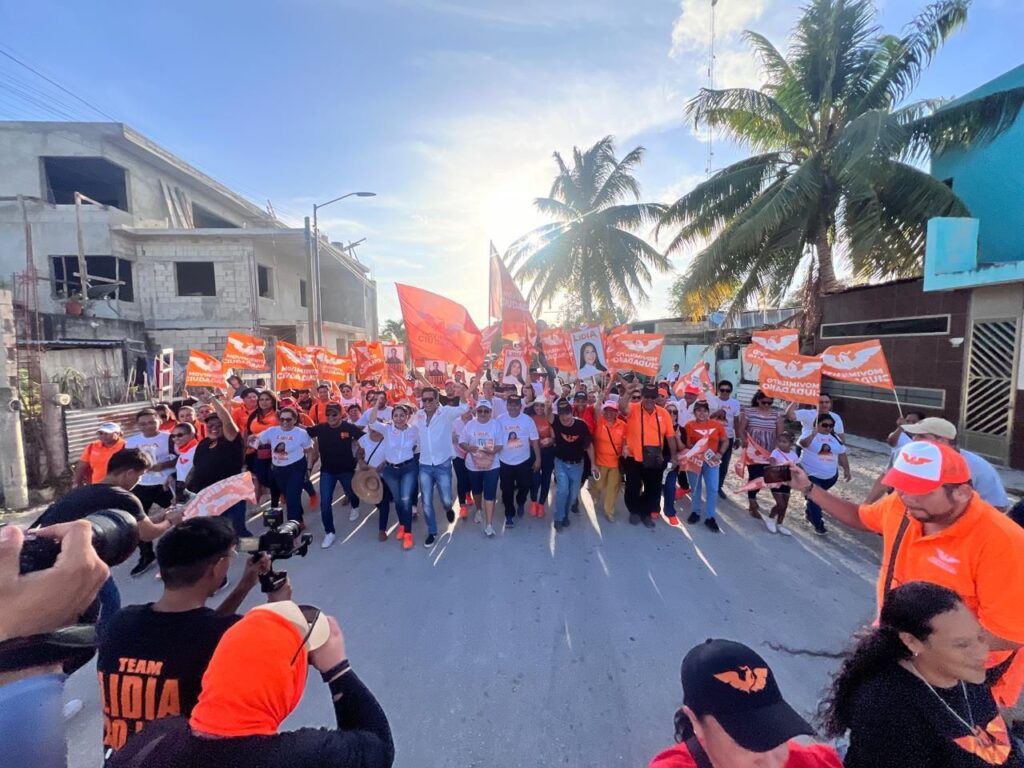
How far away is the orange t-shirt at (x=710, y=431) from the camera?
5.51 metres

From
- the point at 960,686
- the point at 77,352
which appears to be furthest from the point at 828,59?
the point at 77,352

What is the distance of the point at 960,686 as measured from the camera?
1.42 meters

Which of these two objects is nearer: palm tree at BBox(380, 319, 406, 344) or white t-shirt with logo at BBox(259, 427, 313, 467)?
white t-shirt with logo at BBox(259, 427, 313, 467)

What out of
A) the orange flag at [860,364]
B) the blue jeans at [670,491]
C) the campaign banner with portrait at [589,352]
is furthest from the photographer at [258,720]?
the campaign banner with portrait at [589,352]

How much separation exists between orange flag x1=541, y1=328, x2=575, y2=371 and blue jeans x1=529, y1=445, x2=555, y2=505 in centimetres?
285

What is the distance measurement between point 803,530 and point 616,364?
12.2ft

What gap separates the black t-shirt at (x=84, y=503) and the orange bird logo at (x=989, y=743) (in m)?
3.56

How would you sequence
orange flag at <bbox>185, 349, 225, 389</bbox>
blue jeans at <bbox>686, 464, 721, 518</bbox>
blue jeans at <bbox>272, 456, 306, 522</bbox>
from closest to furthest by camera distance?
1. blue jeans at <bbox>272, 456, 306, 522</bbox>
2. blue jeans at <bbox>686, 464, 721, 518</bbox>
3. orange flag at <bbox>185, 349, 225, 389</bbox>

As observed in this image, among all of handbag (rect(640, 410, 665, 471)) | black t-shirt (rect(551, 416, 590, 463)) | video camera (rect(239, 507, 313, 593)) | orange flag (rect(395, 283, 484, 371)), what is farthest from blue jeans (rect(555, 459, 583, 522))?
video camera (rect(239, 507, 313, 593))

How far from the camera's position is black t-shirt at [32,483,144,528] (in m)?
2.44

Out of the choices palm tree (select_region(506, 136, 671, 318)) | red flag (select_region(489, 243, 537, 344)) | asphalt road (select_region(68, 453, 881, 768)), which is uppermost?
palm tree (select_region(506, 136, 671, 318))

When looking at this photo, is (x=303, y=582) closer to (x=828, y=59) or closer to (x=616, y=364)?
(x=616, y=364)

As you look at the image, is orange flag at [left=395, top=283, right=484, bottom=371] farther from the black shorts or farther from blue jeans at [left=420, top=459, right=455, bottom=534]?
the black shorts

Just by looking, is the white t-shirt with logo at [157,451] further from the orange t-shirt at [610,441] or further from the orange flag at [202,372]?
the orange t-shirt at [610,441]
